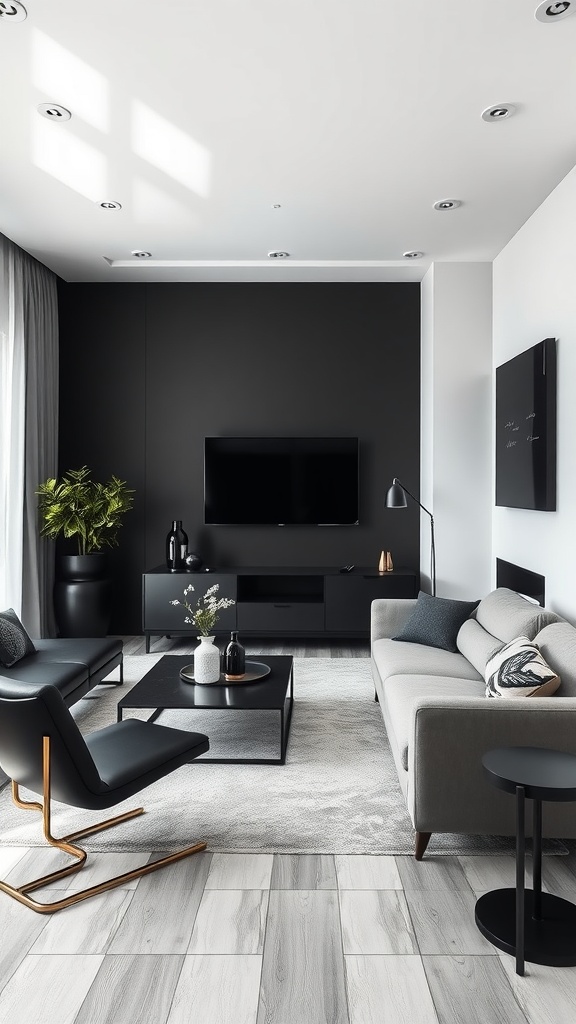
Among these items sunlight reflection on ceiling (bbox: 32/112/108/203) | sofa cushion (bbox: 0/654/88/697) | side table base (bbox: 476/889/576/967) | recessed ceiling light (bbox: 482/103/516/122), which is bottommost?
side table base (bbox: 476/889/576/967)

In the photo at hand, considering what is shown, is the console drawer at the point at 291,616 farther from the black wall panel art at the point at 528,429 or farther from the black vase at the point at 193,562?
the black wall panel art at the point at 528,429

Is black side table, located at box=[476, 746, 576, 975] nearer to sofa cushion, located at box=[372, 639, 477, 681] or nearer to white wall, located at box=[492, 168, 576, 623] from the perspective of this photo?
sofa cushion, located at box=[372, 639, 477, 681]

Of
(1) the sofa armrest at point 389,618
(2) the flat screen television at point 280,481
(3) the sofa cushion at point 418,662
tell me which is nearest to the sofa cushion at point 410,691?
(3) the sofa cushion at point 418,662

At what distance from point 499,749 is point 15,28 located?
2926mm

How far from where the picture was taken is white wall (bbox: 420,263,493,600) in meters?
5.50

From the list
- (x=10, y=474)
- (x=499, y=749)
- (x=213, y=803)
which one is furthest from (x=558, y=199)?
(x=10, y=474)

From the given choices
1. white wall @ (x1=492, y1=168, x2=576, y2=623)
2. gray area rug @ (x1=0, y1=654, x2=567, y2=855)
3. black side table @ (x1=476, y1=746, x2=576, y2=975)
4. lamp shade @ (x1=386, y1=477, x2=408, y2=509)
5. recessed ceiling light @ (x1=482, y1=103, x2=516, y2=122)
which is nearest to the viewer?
black side table @ (x1=476, y1=746, x2=576, y2=975)

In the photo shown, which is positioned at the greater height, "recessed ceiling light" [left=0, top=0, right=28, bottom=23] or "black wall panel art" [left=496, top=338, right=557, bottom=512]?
"recessed ceiling light" [left=0, top=0, right=28, bottom=23]

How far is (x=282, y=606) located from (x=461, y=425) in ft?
6.14

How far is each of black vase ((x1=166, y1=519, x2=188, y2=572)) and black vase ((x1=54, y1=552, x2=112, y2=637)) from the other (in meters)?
0.50

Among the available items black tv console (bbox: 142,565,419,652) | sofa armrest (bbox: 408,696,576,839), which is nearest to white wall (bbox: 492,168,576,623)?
black tv console (bbox: 142,565,419,652)

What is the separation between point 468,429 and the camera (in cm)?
553

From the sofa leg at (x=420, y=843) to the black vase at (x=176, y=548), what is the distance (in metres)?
3.50

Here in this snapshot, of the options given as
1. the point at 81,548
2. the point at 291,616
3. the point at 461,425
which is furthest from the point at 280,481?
the point at 81,548
